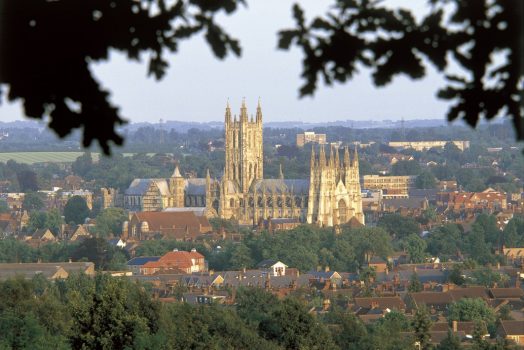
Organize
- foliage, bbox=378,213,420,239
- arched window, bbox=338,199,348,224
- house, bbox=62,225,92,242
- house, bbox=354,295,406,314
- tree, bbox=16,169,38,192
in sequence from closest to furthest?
house, bbox=354,295,406,314 < foliage, bbox=378,213,420,239 < house, bbox=62,225,92,242 < arched window, bbox=338,199,348,224 < tree, bbox=16,169,38,192

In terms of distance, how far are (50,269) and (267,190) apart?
1405 inches

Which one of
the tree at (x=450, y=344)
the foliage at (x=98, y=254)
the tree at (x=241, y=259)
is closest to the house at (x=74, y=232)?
the foliage at (x=98, y=254)

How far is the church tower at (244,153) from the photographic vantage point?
11275cm

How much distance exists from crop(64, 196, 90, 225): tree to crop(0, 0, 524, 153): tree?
387 ft

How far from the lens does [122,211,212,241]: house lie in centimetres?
10500

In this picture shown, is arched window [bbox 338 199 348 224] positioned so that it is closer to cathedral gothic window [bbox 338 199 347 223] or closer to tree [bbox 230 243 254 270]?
cathedral gothic window [bbox 338 199 347 223]

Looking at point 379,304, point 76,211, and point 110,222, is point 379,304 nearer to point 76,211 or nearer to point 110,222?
point 110,222

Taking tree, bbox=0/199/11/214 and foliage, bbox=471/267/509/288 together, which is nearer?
foliage, bbox=471/267/509/288

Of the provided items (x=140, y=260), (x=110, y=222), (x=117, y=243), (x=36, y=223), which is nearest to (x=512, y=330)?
(x=140, y=260)

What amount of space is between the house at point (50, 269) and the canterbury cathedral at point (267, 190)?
28707 mm

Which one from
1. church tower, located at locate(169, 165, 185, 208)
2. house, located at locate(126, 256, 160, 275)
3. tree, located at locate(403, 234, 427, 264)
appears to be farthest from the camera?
church tower, located at locate(169, 165, 185, 208)

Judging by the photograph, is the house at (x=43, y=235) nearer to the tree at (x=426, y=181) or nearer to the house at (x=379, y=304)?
the house at (x=379, y=304)

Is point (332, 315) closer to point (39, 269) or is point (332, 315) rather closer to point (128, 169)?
point (39, 269)

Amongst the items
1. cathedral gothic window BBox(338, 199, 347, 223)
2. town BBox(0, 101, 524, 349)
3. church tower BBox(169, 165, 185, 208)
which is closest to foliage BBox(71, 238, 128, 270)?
town BBox(0, 101, 524, 349)
